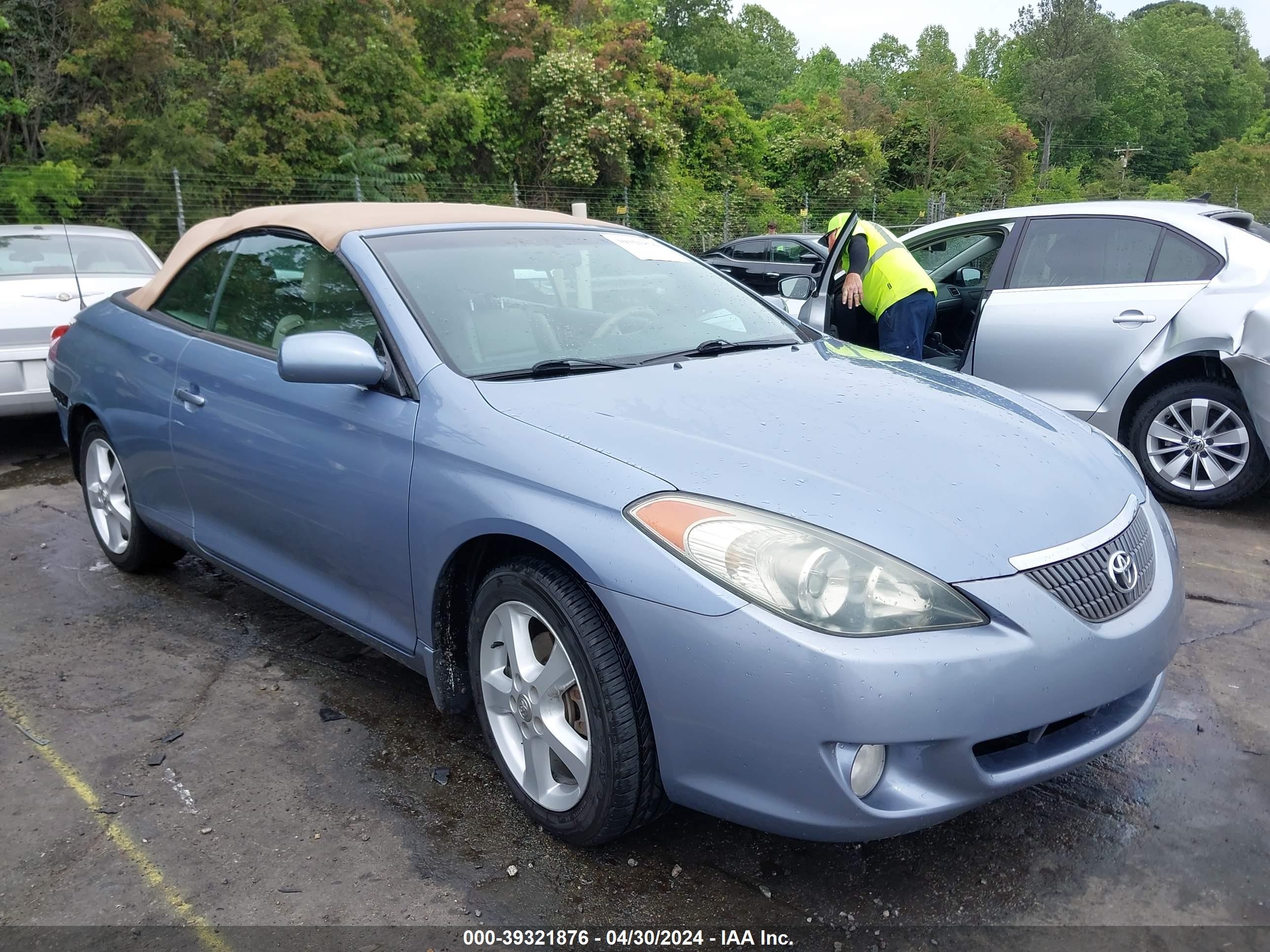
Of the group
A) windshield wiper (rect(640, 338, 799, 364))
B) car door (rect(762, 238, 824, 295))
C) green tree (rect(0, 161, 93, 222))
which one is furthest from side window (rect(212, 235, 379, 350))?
green tree (rect(0, 161, 93, 222))

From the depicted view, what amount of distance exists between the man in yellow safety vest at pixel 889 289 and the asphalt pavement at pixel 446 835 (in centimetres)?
244

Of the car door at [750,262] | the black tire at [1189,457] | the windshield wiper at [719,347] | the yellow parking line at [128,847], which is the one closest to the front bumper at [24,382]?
the yellow parking line at [128,847]

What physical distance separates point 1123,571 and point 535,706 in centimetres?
140

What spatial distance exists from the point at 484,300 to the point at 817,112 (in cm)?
3724

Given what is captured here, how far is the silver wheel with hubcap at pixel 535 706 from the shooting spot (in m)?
2.39

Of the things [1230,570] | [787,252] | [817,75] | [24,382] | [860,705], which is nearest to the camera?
[860,705]

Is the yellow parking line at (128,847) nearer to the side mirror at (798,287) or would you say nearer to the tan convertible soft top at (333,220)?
the tan convertible soft top at (333,220)

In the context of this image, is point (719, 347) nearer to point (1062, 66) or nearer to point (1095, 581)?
point (1095, 581)

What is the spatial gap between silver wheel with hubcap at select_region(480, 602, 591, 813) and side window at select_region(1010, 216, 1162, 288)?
4.17 meters

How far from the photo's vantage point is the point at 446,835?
256cm

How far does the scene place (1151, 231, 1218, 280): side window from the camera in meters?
5.07

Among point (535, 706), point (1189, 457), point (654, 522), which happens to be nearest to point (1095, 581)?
point (654, 522)

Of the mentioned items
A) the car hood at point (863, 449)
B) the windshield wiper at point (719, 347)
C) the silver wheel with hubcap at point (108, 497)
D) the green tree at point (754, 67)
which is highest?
the green tree at point (754, 67)

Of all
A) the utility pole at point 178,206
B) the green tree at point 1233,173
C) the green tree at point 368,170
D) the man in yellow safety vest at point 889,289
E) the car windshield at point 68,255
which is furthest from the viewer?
the green tree at point 1233,173
